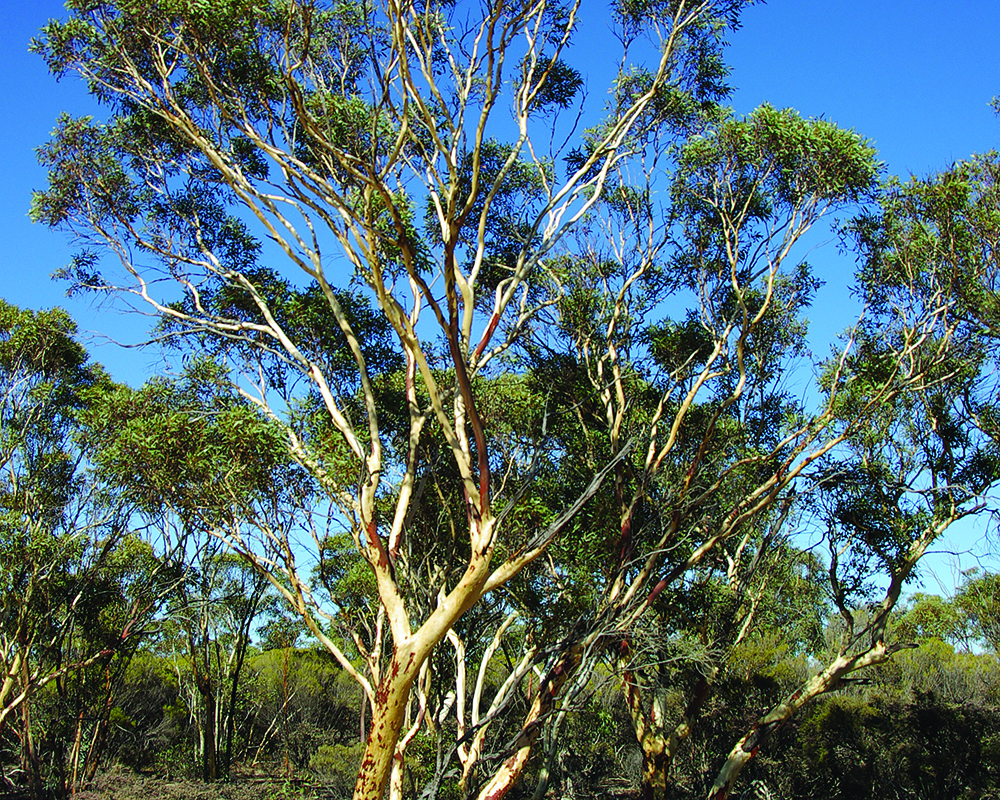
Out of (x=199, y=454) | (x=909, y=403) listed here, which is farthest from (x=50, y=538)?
(x=909, y=403)

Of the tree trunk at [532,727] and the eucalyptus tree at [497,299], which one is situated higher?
the eucalyptus tree at [497,299]

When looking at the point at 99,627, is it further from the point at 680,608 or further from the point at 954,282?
the point at 954,282

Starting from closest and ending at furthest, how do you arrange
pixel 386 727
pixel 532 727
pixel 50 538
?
pixel 386 727 < pixel 532 727 < pixel 50 538

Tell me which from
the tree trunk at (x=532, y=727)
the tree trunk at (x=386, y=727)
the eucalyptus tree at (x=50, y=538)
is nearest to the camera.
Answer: the tree trunk at (x=386, y=727)

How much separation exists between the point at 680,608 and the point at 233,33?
8.99 meters

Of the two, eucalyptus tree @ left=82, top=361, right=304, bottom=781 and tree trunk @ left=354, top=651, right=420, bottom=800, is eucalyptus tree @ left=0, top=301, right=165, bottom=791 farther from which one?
tree trunk @ left=354, top=651, right=420, bottom=800

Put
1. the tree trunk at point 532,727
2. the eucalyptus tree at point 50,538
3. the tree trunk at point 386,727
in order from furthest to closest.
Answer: the eucalyptus tree at point 50,538
the tree trunk at point 532,727
the tree trunk at point 386,727

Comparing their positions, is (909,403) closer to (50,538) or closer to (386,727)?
(386,727)

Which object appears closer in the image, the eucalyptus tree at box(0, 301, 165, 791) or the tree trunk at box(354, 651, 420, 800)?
the tree trunk at box(354, 651, 420, 800)

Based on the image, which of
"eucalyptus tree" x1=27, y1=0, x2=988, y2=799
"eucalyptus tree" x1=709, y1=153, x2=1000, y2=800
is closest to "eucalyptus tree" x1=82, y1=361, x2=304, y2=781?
"eucalyptus tree" x1=27, y1=0, x2=988, y2=799

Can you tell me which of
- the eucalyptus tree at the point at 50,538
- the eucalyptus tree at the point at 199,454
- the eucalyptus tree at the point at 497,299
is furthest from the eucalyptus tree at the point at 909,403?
the eucalyptus tree at the point at 50,538

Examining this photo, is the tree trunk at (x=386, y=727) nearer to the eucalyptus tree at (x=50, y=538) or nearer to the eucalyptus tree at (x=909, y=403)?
the eucalyptus tree at (x=909, y=403)

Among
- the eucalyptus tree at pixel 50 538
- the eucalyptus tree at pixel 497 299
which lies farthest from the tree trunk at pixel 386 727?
the eucalyptus tree at pixel 50 538

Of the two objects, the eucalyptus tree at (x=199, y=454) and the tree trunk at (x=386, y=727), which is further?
the eucalyptus tree at (x=199, y=454)
